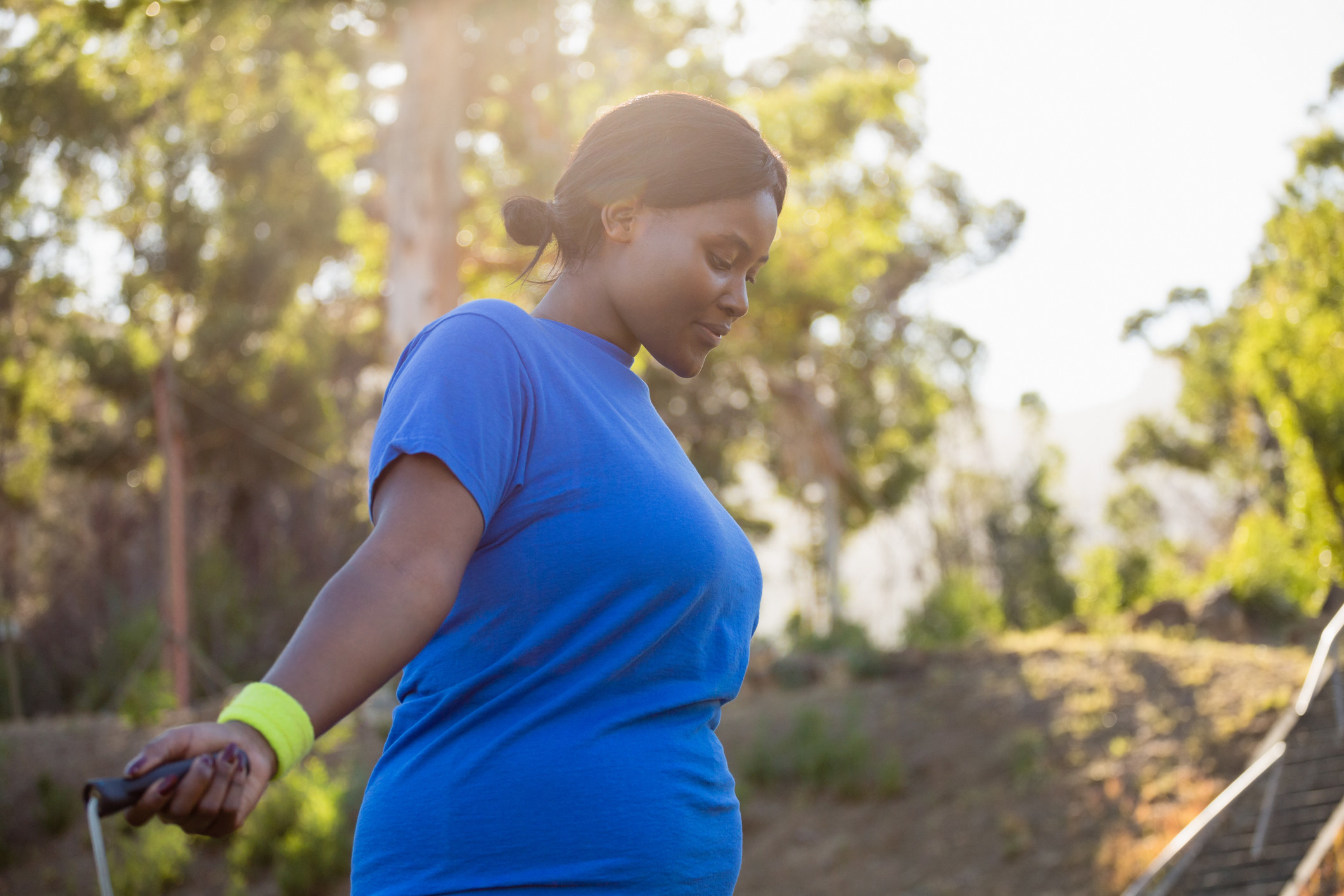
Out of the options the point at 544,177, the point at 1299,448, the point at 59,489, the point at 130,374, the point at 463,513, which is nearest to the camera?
the point at 463,513

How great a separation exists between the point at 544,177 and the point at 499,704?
33.4 feet

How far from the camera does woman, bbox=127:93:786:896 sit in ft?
3.11

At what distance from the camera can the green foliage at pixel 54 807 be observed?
8422 mm

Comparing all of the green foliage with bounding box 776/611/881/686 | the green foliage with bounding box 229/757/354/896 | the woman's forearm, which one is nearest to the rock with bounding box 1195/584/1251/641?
the green foliage with bounding box 776/611/881/686

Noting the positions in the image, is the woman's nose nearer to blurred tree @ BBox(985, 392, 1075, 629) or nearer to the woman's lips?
the woman's lips

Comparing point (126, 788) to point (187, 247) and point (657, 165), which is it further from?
point (187, 247)

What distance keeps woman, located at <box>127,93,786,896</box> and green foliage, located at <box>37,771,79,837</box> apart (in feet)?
28.6

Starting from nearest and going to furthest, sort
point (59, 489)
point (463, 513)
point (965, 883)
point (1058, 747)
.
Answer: point (463, 513) → point (965, 883) → point (1058, 747) → point (59, 489)

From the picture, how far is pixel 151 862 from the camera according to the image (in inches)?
277

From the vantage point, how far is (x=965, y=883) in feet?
21.1

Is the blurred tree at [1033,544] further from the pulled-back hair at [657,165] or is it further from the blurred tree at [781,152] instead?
the pulled-back hair at [657,165]

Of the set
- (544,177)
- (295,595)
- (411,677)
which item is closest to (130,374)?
(295,595)

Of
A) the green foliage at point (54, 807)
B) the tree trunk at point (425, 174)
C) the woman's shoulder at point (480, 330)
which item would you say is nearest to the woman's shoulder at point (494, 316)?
the woman's shoulder at point (480, 330)

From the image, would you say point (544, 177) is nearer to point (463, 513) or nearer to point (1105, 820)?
point (1105, 820)
